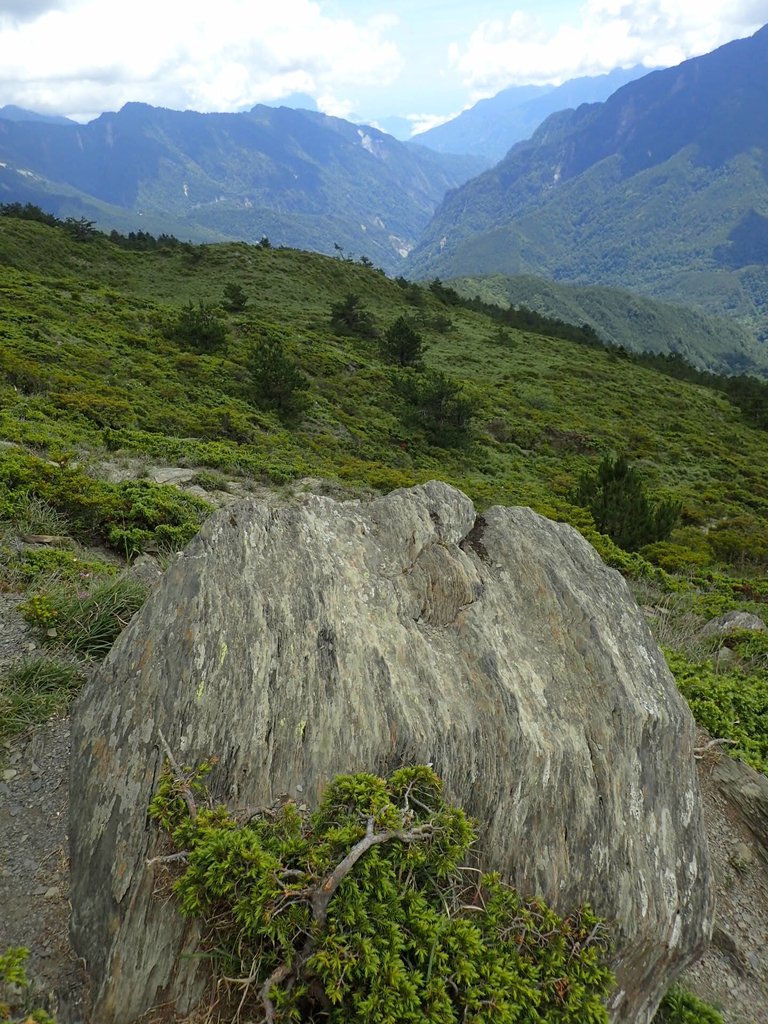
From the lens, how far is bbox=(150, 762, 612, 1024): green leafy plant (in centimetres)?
283

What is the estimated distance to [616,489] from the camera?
21.2 m

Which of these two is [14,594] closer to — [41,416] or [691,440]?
[41,416]

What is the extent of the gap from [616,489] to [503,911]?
1988 centimetres

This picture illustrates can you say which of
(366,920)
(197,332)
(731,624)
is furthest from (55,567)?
(197,332)

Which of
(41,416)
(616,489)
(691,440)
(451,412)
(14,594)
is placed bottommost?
(691,440)

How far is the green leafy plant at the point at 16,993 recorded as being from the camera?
2654mm

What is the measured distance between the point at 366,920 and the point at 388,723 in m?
1.58

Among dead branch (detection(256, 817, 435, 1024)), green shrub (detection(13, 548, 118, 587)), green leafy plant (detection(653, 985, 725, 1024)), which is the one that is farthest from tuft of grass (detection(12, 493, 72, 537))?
green leafy plant (detection(653, 985, 725, 1024))

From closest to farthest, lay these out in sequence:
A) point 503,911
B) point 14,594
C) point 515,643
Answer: point 503,911 < point 515,643 < point 14,594

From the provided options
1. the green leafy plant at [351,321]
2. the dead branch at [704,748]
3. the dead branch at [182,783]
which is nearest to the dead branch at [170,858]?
the dead branch at [182,783]

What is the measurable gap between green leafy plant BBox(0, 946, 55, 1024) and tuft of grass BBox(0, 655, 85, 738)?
221 cm

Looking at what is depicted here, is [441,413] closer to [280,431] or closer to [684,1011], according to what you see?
[280,431]

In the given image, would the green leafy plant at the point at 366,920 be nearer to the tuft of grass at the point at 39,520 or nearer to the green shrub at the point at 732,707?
the green shrub at the point at 732,707

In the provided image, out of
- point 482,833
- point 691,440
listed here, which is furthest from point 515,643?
point 691,440
